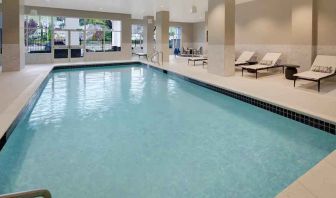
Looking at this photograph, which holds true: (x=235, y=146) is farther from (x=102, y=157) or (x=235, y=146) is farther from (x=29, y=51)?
(x=29, y=51)

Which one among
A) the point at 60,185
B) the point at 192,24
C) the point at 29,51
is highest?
the point at 192,24

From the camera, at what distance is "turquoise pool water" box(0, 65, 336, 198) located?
245 cm

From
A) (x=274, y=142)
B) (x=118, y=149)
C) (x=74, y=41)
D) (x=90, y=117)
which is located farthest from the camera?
(x=74, y=41)

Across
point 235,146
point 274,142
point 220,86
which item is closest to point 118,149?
point 235,146

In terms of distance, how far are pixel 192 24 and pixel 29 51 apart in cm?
1254

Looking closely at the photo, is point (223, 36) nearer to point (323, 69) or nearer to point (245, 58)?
point (245, 58)

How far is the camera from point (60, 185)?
8.01 feet

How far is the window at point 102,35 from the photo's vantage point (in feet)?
49.1

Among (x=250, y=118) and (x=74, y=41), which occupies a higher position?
(x=74, y=41)

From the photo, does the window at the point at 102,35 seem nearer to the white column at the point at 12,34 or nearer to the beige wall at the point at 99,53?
the beige wall at the point at 99,53

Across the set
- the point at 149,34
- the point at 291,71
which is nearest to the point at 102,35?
the point at 149,34

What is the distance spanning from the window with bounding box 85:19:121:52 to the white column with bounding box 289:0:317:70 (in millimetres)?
10235

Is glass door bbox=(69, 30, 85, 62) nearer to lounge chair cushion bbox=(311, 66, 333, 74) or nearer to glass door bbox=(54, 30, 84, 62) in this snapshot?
glass door bbox=(54, 30, 84, 62)

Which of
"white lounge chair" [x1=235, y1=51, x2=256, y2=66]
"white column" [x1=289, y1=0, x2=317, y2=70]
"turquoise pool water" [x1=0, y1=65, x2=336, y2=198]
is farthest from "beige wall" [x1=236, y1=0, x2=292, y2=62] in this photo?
"turquoise pool water" [x1=0, y1=65, x2=336, y2=198]
